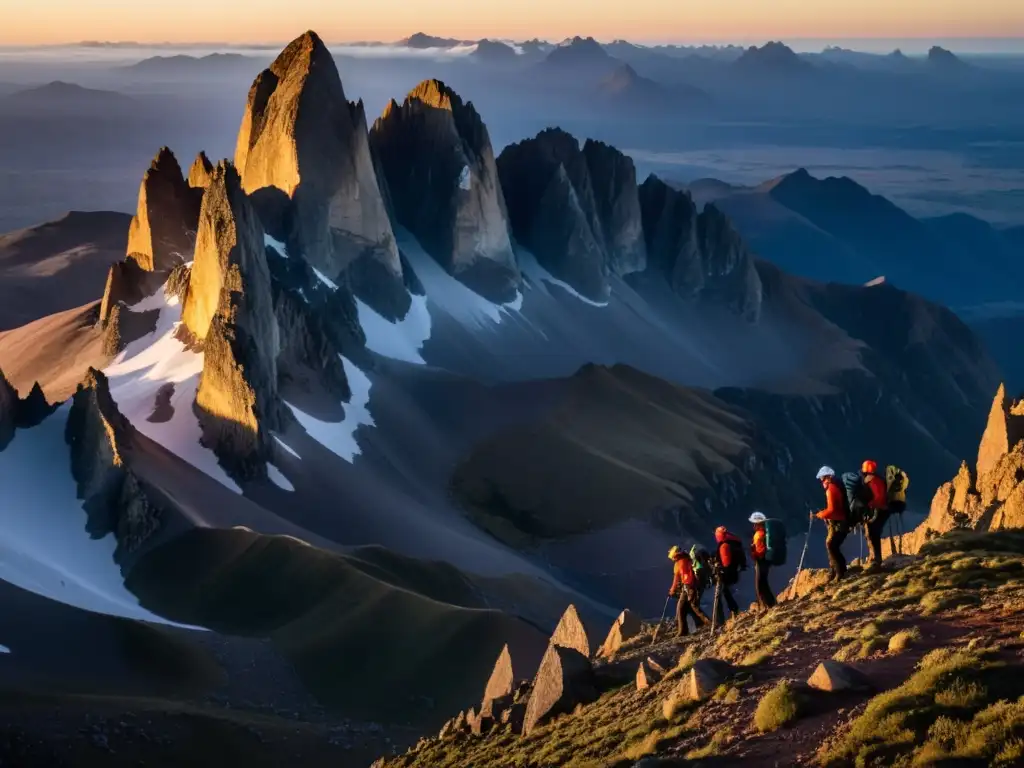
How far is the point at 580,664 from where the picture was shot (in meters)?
23.0

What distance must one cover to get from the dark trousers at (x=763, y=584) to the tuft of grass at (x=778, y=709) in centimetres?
834

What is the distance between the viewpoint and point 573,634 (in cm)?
2928

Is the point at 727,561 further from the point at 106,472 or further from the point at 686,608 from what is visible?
the point at 106,472

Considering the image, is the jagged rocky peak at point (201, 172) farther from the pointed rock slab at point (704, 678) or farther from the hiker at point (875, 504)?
the pointed rock slab at point (704, 678)

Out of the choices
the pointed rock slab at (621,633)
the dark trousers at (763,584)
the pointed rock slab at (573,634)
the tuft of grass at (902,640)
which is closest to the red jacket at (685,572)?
the dark trousers at (763,584)

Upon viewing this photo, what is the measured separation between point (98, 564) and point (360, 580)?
1839 cm

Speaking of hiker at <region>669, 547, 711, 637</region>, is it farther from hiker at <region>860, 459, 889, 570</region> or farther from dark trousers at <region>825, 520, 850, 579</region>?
hiker at <region>860, 459, 889, 570</region>

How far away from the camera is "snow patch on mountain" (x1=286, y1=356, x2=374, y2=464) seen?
9053 cm

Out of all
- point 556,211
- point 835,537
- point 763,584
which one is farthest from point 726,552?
point 556,211

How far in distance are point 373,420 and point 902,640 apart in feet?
280

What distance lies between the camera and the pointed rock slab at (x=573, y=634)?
28469 millimetres

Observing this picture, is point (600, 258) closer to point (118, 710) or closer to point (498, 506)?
point (498, 506)

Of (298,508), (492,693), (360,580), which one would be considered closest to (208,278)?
(298,508)

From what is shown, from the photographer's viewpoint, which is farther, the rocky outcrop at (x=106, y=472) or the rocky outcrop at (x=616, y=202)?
the rocky outcrop at (x=616, y=202)
